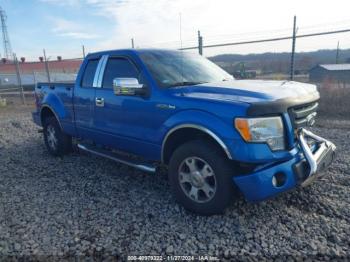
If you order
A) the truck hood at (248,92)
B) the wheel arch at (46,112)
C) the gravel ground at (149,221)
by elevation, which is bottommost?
the gravel ground at (149,221)

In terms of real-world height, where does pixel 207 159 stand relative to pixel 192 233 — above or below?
above

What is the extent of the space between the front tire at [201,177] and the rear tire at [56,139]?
3.10 meters

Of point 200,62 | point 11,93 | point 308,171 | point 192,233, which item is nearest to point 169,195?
point 192,233

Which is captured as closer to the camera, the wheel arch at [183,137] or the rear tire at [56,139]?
the wheel arch at [183,137]

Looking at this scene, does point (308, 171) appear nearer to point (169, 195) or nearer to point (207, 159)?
point (207, 159)

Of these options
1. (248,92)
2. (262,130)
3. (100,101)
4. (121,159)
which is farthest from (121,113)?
(262,130)

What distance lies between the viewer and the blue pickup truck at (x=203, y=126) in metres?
2.96

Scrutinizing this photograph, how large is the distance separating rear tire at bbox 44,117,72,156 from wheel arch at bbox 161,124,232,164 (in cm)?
286

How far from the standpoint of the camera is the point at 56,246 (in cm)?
294

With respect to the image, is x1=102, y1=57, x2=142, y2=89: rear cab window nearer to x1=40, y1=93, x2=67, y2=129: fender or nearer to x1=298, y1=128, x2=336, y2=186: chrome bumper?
x1=40, y1=93, x2=67, y2=129: fender

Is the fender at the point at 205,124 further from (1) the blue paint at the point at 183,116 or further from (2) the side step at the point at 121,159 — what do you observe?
(2) the side step at the point at 121,159

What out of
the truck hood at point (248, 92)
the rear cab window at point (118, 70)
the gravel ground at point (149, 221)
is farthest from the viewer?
the rear cab window at point (118, 70)

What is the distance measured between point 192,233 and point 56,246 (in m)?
1.33

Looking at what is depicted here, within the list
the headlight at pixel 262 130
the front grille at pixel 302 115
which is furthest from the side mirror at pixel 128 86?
the front grille at pixel 302 115
